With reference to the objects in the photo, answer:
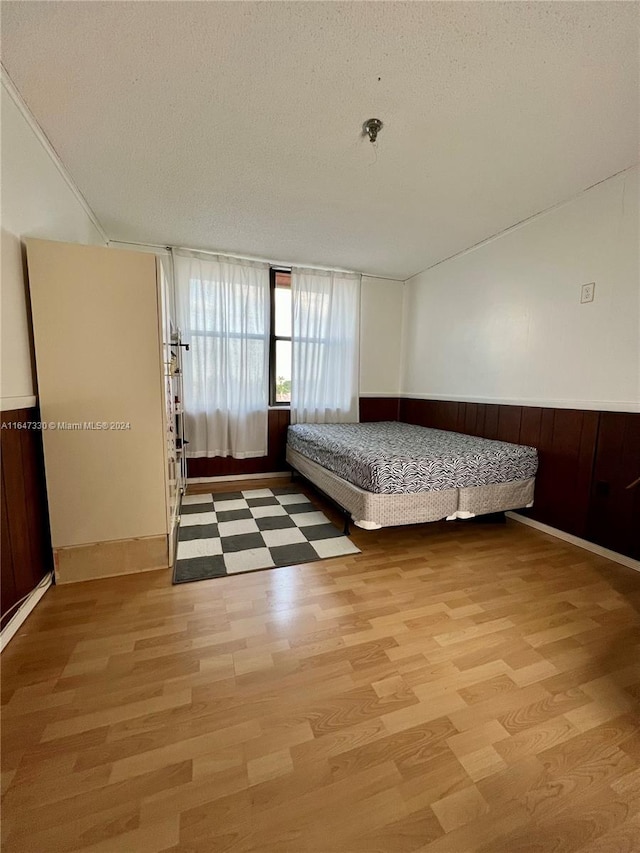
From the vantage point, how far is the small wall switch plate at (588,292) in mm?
2319

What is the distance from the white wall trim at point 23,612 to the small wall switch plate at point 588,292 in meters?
3.77

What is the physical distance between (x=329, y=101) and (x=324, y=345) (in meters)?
2.47

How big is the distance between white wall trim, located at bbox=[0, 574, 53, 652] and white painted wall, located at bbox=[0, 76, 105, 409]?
36.8 inches

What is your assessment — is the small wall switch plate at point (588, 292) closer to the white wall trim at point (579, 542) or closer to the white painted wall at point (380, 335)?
the white wall trim at point (579, 542)

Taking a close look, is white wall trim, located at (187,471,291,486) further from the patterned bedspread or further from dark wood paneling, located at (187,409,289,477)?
the patterned bedspread

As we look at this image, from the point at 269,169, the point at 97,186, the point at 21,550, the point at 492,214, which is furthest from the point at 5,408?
the point at 492,214

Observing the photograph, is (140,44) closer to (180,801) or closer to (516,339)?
(180,801)

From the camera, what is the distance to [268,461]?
4.03 meters

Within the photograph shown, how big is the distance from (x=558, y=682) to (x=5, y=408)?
2.55 m

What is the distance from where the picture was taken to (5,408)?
1.49 m

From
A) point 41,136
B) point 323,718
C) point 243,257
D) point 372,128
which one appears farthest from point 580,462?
point 41,136

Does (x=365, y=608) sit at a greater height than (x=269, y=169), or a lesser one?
lesser

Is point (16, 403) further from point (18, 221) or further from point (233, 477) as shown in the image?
point (233, 477)

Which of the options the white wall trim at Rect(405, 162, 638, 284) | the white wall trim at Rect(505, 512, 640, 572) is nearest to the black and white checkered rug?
the white wall trim at Rect(505, 512, 640, 572)
